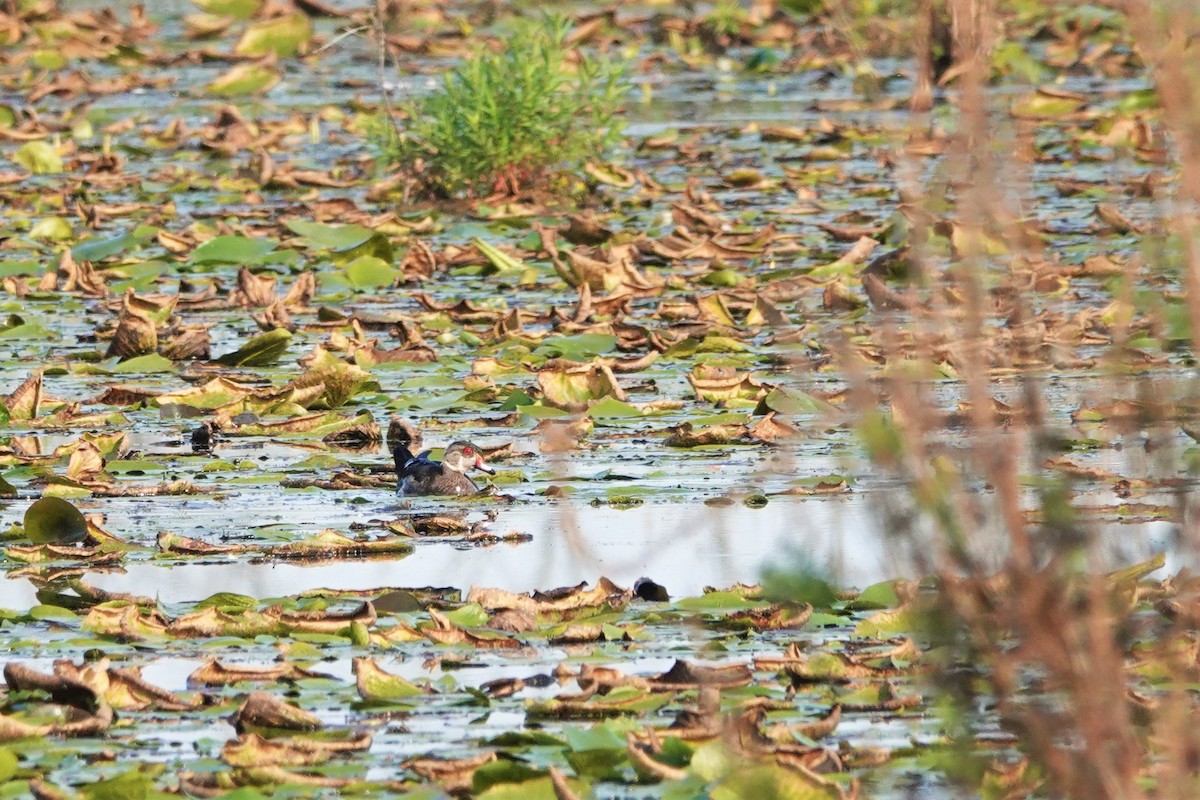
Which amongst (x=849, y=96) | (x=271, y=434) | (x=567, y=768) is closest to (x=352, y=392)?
(x=271, y=434)

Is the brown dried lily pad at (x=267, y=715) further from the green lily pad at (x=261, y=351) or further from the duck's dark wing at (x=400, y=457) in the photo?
the green lily pad at (x=261, y=351)

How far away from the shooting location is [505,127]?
40.0 ft

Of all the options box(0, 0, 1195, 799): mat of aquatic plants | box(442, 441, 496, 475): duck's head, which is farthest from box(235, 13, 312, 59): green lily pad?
box(442, 441, 496, 475): duck's head

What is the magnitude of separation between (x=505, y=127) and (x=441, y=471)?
5946mm

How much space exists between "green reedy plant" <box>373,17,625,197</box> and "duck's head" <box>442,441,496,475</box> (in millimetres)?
5521

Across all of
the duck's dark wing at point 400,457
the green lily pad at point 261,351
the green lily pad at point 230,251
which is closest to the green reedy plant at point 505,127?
the green lily pad at point 230,251

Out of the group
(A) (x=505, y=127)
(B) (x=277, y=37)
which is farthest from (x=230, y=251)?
(B) (x=277, y=37)

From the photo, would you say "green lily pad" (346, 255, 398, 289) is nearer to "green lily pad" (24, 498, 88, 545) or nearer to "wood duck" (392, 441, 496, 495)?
"wood duck" (392, 441, 496, 495)

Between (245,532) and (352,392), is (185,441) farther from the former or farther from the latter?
(245,532)

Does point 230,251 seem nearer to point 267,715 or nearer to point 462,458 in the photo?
point 462,458

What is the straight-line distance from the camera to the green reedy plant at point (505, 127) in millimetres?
12219

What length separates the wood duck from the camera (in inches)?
255

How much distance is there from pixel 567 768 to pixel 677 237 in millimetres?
7193

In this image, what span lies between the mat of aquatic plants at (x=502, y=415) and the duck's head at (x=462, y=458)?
0.29 ft
